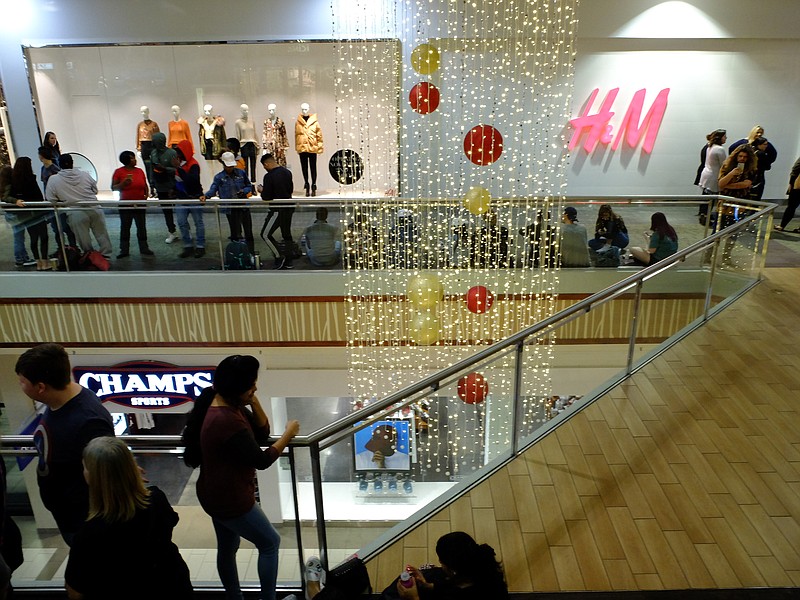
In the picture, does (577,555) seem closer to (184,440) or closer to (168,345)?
(184,440)

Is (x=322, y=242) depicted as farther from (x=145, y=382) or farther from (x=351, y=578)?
(x=351, y=578)

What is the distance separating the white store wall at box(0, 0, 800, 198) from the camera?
9.68 m

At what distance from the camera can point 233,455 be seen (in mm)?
2426

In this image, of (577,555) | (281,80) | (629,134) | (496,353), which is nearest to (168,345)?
(281,80)

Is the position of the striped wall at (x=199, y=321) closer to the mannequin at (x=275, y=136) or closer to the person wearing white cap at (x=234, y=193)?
the person wearing white cap at (x=234, y=193)

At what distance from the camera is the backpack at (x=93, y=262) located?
24.5 feet

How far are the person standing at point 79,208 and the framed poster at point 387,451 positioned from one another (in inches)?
156

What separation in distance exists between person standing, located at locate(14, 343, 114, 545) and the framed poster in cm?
190

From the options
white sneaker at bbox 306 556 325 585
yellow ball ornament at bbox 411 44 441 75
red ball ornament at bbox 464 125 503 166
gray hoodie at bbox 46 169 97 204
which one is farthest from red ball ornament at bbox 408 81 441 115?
white sneaker at bbox 306 556 325 585

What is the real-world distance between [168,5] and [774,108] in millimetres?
9617

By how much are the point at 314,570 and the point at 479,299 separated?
4328 mm

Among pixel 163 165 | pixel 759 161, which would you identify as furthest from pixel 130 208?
pixel 759 161

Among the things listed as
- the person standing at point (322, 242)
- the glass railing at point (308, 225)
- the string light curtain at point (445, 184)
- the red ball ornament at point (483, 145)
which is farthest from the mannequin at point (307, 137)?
the red ball ornament at point (483, 145)

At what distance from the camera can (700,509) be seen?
329 cm
